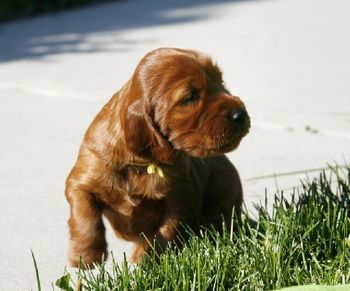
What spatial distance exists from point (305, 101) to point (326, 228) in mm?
3387

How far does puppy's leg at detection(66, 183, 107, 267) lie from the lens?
3.90 m

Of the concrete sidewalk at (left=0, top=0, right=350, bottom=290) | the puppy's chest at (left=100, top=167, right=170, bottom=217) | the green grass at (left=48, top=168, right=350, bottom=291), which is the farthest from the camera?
the concrete sidewalk at (left=0, top=0, right=350, bottom=290)

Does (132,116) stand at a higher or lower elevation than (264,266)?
higher

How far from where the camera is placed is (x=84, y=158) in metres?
3.99

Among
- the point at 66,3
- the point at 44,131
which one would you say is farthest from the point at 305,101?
the point at 66,3

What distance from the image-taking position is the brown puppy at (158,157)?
360cm

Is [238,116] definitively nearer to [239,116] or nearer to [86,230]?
[239,116]

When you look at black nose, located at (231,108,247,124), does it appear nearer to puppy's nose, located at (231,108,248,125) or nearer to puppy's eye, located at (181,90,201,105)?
puppy's nose, located at (231,108,248,125)

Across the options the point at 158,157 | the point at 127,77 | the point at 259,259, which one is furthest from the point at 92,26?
the point at 259,259

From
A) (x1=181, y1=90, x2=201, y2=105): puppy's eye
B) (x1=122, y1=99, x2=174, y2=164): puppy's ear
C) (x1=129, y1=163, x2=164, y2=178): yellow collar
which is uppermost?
(x1=181, y1=90, x2=201, y2=105): puppy's eye

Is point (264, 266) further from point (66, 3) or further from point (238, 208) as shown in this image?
point (66, 3)

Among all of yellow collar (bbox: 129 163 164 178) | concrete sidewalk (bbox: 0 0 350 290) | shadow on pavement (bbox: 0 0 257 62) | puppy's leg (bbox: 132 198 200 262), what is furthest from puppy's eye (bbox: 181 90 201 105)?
shadow on pavement (bbox: 0 0 257 62)

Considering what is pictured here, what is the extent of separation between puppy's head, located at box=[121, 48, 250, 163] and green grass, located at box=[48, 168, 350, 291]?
0.36 meters

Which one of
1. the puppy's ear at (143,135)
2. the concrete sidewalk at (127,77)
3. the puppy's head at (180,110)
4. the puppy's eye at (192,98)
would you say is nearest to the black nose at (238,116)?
the puppy's head at (180,110)
